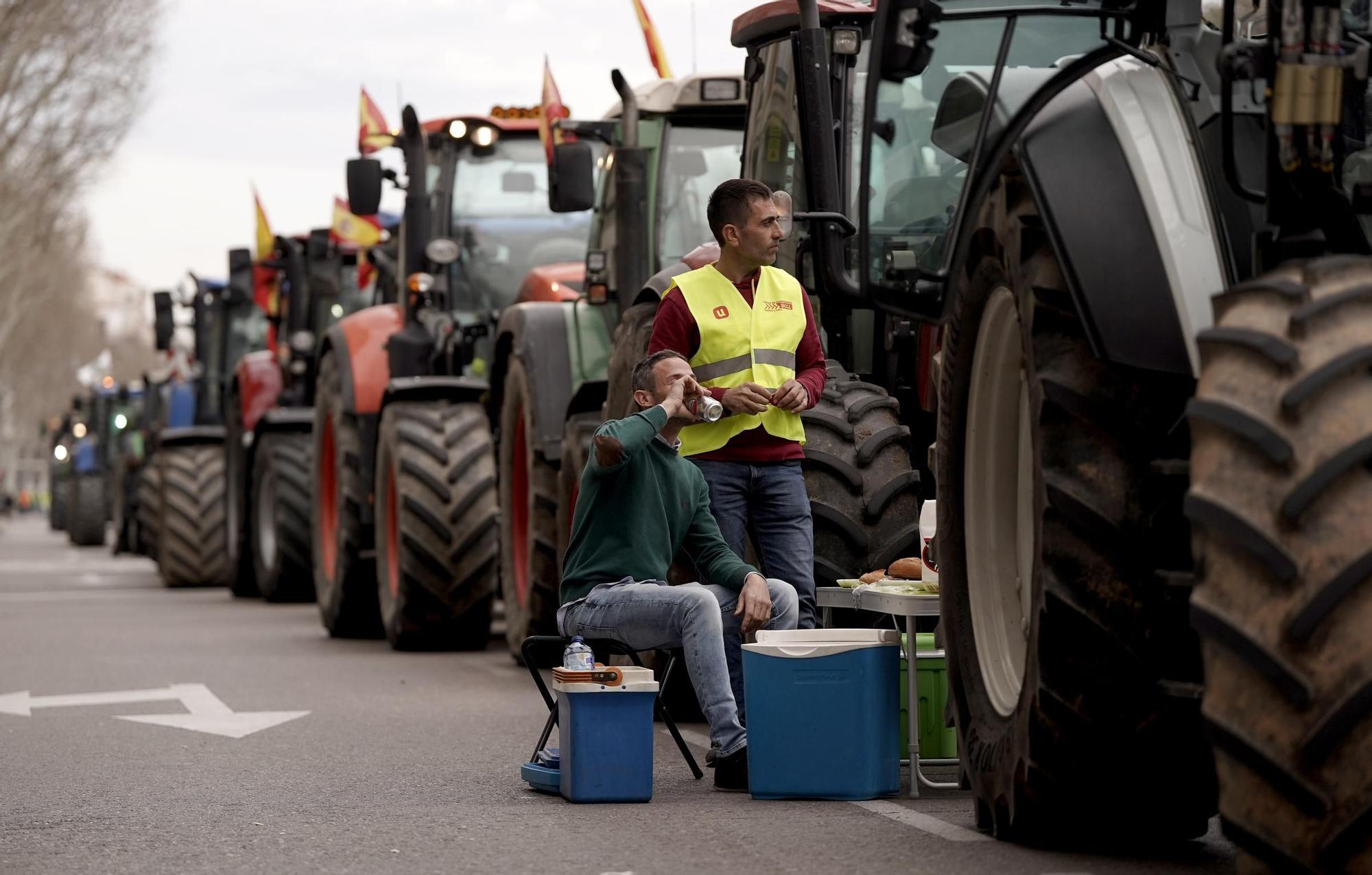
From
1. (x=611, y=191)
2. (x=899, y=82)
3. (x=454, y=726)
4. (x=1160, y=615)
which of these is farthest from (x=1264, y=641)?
(x=611, y=191)

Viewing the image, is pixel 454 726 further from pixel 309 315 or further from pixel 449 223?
pixel 309 315

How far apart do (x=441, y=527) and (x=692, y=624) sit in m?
5.70

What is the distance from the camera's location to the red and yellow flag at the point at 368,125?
1552cm

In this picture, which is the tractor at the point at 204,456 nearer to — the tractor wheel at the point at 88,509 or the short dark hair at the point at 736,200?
the short dark hair at the point at 736,200

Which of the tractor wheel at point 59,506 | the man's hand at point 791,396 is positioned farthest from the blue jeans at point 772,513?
the tractor wheel at point 59,506

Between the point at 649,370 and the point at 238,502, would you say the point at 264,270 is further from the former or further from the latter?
the point at 649,370

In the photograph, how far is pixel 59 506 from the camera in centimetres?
5878

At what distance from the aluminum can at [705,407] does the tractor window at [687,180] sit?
358 cm

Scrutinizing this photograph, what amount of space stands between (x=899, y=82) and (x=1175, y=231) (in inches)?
62.5

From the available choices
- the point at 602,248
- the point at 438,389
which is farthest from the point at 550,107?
the point at 438,389

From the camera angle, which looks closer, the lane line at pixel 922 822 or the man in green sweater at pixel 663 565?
the lane line at pixel 922 822

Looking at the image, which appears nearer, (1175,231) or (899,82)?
(1175,231)

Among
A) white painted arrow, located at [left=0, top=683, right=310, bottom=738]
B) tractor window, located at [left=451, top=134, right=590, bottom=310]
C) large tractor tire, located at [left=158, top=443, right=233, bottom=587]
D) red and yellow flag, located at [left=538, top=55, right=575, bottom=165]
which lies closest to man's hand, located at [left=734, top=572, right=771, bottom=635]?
white painted arrow, located at [left=0, top=683, right=310, bottom=738]

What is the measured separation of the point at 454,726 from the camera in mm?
9609
